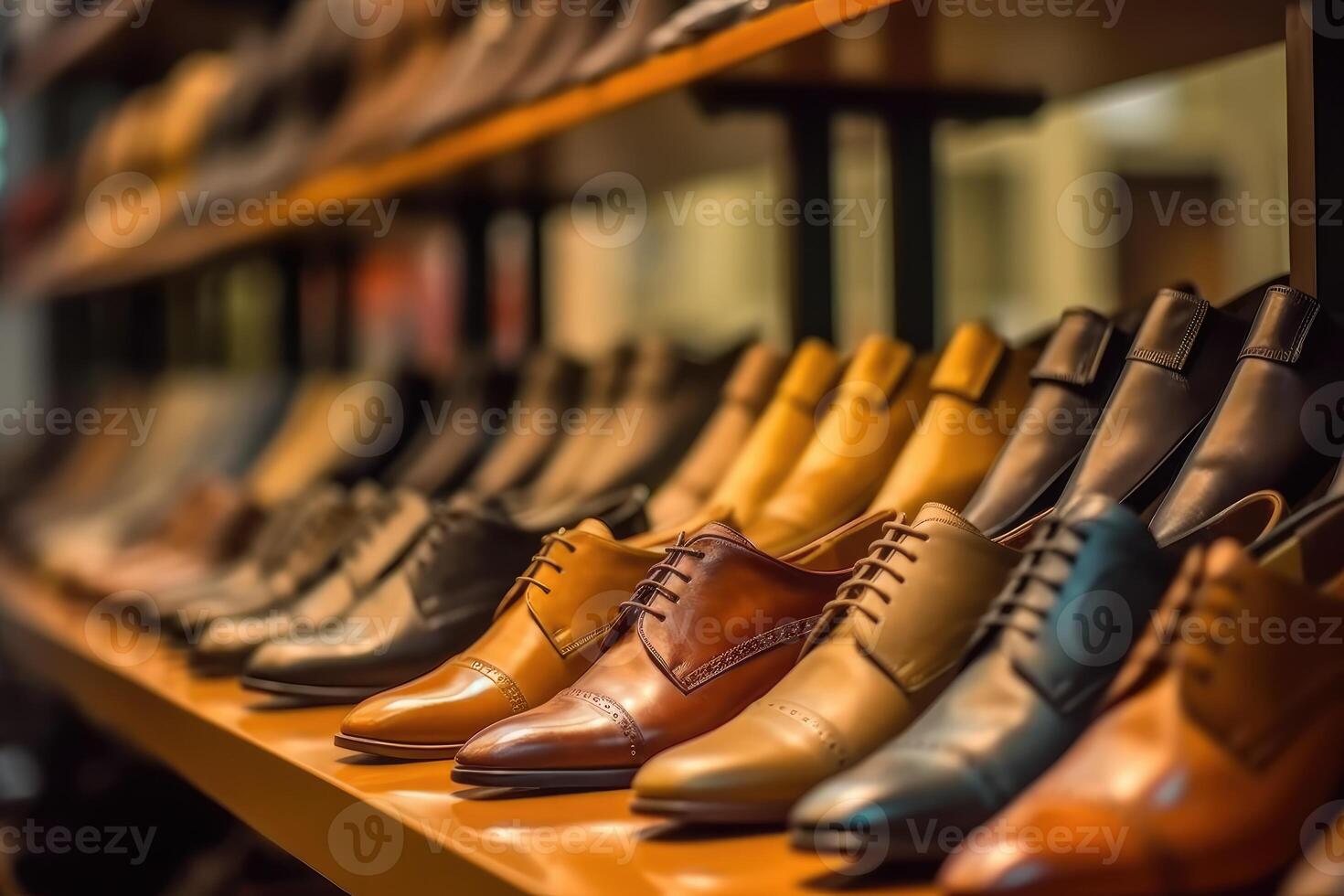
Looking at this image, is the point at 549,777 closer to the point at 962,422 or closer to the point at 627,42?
the point at 962,422

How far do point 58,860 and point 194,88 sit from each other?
160 cm

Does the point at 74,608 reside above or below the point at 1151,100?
below

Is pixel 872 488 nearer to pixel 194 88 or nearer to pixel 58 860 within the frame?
pixel 58 860

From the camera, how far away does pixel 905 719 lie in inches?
28.2

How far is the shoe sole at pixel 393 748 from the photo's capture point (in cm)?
91

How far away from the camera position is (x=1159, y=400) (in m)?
0.92

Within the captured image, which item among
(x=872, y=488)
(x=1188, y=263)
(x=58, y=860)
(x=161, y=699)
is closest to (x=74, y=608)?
(x=58, y=860)

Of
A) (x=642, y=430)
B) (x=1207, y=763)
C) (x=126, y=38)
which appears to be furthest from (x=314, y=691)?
(x=126, y=38)

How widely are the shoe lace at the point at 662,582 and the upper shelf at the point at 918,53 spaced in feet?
1.31

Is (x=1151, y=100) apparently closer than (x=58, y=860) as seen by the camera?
No

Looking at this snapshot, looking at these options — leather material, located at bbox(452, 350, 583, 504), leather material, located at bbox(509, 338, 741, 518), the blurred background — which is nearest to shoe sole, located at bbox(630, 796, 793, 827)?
the blurred background

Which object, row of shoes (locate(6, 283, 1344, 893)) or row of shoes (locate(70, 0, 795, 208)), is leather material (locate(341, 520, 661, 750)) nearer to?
row of shoes (locate(6, 283, 1344, 893))

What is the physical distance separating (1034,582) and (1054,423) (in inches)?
13.2

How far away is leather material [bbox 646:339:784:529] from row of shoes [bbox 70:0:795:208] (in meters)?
0.30
